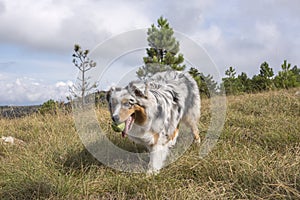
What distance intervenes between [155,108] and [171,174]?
67 cm

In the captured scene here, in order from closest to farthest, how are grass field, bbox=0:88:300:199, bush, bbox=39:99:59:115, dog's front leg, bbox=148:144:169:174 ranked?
grass field, bbox=0:88:300:199 < dog's front leg, bbox=148:144:169:174 < bush, bbox=39:99:59:115

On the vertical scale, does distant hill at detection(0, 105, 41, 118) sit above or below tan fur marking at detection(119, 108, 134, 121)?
below

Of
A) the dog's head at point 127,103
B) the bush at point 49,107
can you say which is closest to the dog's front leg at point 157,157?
the dog's head at point 127,103

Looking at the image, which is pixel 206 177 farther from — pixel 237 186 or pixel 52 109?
pixel 52 109

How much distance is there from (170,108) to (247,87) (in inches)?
453

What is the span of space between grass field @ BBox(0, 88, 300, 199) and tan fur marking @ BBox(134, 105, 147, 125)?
52 cm

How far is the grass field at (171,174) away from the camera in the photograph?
8.50ft

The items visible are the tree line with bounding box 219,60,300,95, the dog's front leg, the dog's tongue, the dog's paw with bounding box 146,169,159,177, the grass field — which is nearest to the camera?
the grass field

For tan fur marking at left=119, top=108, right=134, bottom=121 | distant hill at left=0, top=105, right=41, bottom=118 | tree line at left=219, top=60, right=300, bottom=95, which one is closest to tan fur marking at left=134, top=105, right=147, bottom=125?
tan fur marking at left=119, top=108, right=134, bottom=121

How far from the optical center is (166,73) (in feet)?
11.2

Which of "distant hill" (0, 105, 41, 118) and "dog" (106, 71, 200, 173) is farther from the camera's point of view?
"distant hill" (0, 105, 41, 118)

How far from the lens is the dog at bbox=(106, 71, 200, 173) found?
2654 mm

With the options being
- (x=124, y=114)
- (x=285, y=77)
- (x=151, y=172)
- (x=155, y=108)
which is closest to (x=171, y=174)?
(x=151, y=172)

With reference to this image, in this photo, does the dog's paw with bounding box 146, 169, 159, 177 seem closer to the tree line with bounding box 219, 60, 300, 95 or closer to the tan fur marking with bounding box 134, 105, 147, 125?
the tan fur marking with bounding box 134, 105, 147, 125
